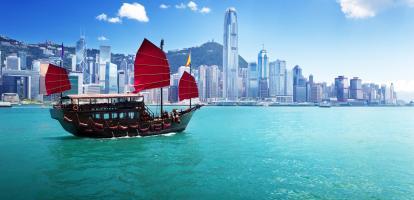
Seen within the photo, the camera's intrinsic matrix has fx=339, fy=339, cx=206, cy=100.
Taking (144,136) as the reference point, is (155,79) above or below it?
above

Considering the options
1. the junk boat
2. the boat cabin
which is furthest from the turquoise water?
the boat cabin

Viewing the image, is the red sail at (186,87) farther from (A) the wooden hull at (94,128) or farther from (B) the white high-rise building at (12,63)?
(B) the white high-rise building at (12,63)

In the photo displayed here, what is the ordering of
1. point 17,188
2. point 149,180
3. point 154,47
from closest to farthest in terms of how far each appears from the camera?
point 17,188
point 149,180
point 154,47

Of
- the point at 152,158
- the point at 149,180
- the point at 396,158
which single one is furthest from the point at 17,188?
the point at 396,158

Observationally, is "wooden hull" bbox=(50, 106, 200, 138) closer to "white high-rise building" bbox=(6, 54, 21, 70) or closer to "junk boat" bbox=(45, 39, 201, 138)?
"junk boat" bbox=(45, 39, 201, 138)

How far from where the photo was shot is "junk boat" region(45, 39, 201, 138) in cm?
2539

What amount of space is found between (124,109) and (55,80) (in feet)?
24.7

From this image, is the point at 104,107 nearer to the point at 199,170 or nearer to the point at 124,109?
the point at 124,109

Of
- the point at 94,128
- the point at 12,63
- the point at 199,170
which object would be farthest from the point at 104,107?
the point at 12,63

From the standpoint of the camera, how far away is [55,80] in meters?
29.2

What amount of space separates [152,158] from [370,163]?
1203 centimetres

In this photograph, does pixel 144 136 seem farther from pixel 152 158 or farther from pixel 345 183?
pixel 345 183

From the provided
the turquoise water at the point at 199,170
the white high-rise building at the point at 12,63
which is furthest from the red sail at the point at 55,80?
the white high-rise building at the point at 12,63

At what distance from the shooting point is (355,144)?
26781 mm
